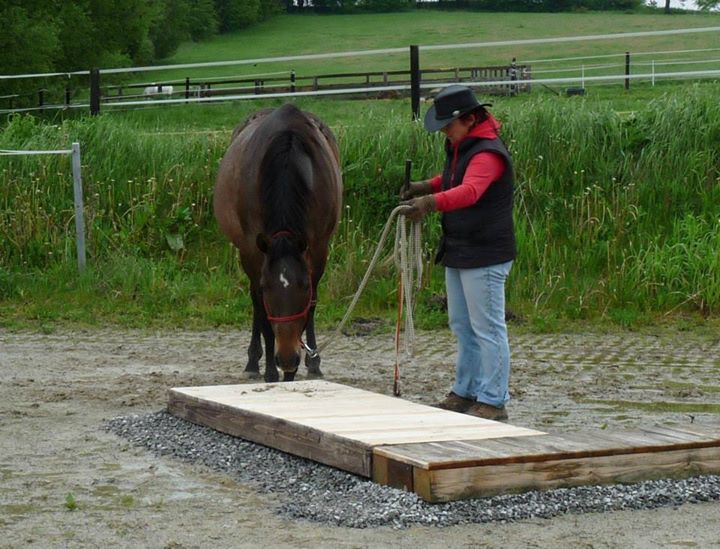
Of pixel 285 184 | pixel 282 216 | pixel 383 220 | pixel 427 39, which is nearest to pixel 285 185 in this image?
pixel 285 184

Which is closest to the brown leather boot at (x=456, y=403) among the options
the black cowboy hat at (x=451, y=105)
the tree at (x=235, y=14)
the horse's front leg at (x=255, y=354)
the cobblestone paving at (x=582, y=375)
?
the cobblestone paving at (x=582, y=375)

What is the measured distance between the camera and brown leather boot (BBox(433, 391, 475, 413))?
739cm

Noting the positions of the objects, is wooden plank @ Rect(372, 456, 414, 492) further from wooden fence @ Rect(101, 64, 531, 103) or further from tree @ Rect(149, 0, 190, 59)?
tree @ Rect(149, 0, 190, 59)

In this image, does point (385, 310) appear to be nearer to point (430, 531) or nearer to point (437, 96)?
point (437, 96)

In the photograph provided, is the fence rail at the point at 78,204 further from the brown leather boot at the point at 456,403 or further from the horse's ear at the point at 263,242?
the brown leather boot at the point at 456,403

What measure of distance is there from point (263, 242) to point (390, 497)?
9.24ft

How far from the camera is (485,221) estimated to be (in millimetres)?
7035

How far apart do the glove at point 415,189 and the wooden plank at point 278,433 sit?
5.65 ft

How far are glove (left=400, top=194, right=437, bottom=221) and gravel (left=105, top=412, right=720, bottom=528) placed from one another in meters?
1.57

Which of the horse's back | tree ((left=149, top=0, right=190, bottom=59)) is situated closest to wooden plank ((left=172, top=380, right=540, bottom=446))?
the horse's back

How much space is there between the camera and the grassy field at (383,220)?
11898 mm

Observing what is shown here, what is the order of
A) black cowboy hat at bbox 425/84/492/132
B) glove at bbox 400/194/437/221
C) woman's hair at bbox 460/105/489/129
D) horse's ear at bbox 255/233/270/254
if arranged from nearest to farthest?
1. glove at bbox 400/194/437/221
2. black cowboy hat at bbox 425/84/492/132
3. woman's hair at bbox 460/105/489/129
4. horse's ear at bbox 255/233/270/254

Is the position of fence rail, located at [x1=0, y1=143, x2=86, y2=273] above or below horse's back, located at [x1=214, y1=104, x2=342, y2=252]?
below

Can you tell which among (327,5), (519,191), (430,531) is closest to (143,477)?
(430,531)
